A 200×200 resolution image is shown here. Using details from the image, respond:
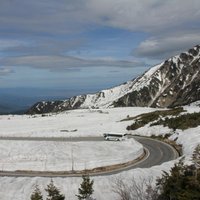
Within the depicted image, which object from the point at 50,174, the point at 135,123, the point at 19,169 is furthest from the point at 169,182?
the point at 135,123

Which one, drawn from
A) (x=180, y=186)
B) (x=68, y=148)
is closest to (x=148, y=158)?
(x=68, y=148)

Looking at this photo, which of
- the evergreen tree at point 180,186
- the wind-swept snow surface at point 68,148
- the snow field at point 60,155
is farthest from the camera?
the snow field at point 60,155

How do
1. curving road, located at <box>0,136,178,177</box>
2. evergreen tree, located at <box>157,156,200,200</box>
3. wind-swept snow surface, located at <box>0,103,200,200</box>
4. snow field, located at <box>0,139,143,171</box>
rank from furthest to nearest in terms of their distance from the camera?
snow field, located at <box>0,139,143,171</box> → curving road, located at <box>0,136,178,177</box> → wind-swept snow surface, located at <box>0,103,200,200</box> → evergreen tree, located at <box>157,156,200,200</box>

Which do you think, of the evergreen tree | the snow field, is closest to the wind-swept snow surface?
the snow field

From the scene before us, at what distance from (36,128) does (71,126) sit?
9.55 metres

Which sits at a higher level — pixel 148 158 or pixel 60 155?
pixel 60 155

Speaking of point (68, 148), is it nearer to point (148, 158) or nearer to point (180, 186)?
point (148, 158)

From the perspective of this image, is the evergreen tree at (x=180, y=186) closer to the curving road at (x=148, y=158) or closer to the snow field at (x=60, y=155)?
the curving road at (x=148, y=158)

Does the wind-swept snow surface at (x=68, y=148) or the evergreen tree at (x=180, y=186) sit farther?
the wind-swept snow surface at (x=68, y=148)

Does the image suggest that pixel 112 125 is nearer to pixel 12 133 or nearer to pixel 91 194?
pixel 12 133

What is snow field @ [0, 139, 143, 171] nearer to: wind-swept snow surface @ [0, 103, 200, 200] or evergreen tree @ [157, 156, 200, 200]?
wind-swept snow surface @ [0, 103, 200, 200]

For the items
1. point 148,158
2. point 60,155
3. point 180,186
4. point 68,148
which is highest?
point 68,148

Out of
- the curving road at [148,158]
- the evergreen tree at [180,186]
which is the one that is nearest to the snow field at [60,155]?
the curving road at [148,158]

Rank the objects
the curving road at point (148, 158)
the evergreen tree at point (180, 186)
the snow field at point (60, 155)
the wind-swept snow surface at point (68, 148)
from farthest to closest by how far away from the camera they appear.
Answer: the snow field at point (60, 155) < the curving road at point (148, 158) < the wind-swept snow surface at point (68, 148) < the evergreen tree at point (180, 186)
